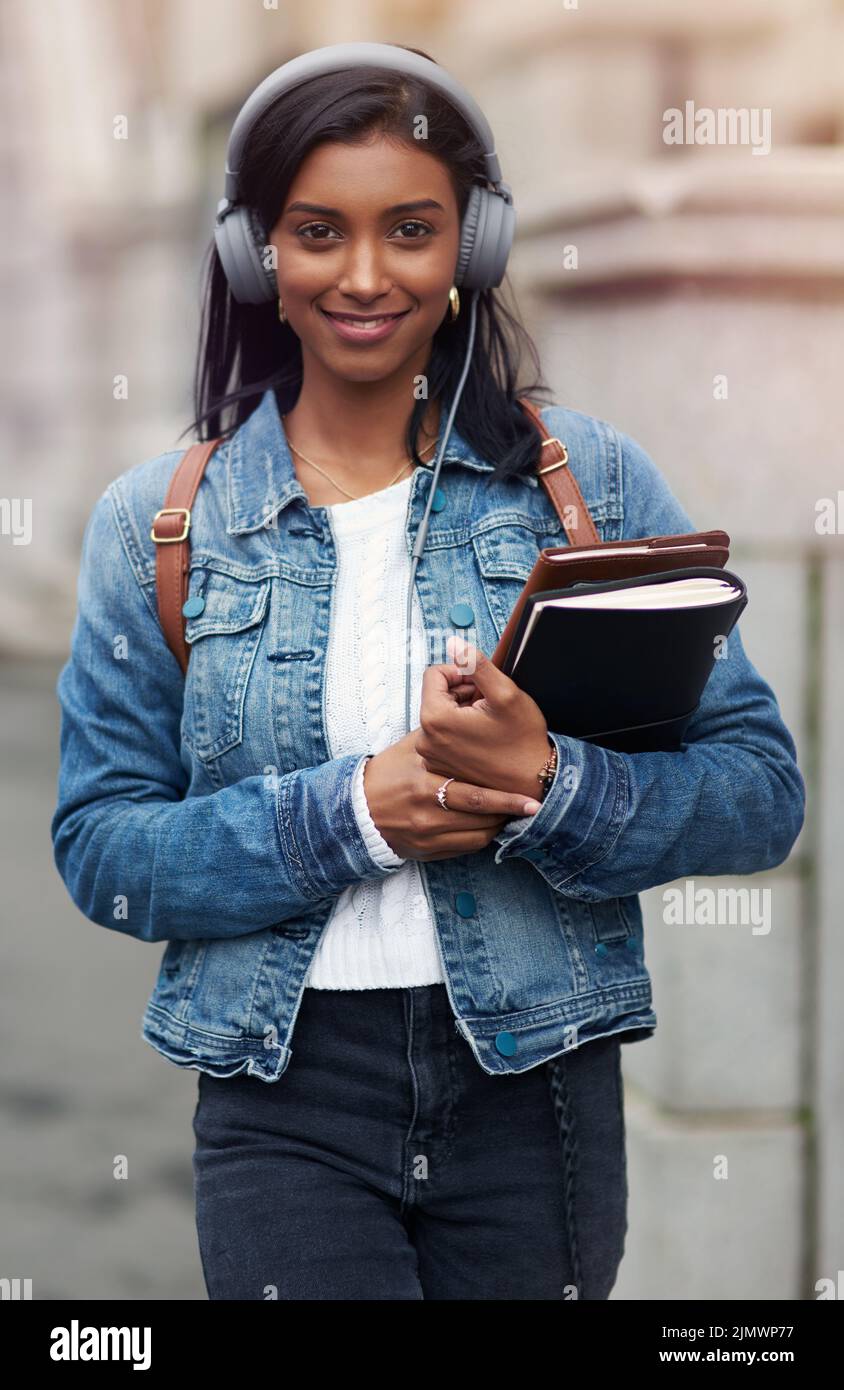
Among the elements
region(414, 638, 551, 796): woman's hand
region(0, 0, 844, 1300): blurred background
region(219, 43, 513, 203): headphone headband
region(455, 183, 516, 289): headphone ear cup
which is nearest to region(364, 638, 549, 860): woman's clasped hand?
region(414, 638, 551, 796): woman's hand

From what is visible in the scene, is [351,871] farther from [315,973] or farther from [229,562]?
[229,562]

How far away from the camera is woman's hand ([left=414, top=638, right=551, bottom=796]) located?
180 cm

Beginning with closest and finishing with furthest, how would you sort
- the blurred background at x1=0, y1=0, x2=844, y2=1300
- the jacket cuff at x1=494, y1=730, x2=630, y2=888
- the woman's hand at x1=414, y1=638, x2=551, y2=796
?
the woman's hand at x1=414, y1=638, x2=551, y2=796, the jacket cuff at x1=494, y1=730, x2=630, y2=888, the blurred background at x1=0, y1=0, x2=844, y2=1300

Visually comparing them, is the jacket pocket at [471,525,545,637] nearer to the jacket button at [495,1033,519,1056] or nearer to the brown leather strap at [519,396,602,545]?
the brown leather strap at [519,396,602,545]

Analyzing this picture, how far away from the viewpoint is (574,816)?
1.92 meters

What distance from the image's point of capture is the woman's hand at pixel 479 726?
1803mm

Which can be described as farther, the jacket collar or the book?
the jacket collar

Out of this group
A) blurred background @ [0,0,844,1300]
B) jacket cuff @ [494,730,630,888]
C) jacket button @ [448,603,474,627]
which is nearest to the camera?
jacket cuff @ [494,730,630,888]

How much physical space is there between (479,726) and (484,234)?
664 millimetres

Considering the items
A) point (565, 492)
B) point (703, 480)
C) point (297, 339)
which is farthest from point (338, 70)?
point (703, 480)

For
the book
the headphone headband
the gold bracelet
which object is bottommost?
the gold bracelet
